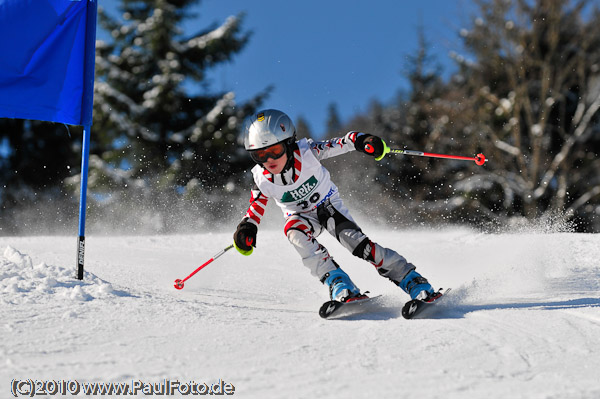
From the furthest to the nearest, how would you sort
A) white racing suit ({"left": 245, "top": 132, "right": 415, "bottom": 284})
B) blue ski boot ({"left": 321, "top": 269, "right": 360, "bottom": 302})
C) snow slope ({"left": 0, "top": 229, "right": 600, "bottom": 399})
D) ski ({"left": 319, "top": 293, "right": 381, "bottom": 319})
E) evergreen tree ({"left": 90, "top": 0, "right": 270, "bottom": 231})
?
evergreen tree ({"left": 90, "top": 0, "right": 270, "bottom": 231}), white racing suit ({"left": 245, "top": 132, "right": 415, "bottom": 284}), blue ski boot ({"left": 321, "top": 269, "right": 360, "bottom": 302}), ski ({"left": 319, "top": 293, "right": 381, "bottom": 319}), snow slope ({"left": 0, "top": 229, "right": 600, "bottom": 399})

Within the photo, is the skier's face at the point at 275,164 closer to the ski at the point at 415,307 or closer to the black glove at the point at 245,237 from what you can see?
the black glove at the point at 245,237

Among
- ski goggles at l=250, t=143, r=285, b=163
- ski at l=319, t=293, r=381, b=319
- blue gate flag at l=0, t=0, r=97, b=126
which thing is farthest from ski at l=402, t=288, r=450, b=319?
blue gate flag at l=0, t=0, r=97, b=126

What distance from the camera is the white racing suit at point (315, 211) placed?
3.96m

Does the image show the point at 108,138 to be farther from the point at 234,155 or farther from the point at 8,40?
the point at 8,40

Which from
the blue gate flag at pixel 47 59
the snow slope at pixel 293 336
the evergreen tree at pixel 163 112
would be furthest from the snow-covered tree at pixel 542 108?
the blue gate flag at pixel 47 59

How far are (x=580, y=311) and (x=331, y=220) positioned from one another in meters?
1.81

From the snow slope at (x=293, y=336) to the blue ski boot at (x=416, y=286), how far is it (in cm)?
17

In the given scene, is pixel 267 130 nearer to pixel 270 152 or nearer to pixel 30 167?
pixel 270 152

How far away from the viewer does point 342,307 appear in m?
3.48

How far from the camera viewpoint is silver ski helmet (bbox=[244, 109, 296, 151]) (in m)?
3.84

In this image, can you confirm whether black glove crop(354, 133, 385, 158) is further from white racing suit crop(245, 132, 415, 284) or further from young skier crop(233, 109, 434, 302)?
white racing suit crop(245, 132, 415, 284)

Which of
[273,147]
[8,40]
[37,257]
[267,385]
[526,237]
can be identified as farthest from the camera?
[526,237]

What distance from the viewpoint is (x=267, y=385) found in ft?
6.95

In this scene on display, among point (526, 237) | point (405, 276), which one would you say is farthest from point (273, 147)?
point (526, 237)
